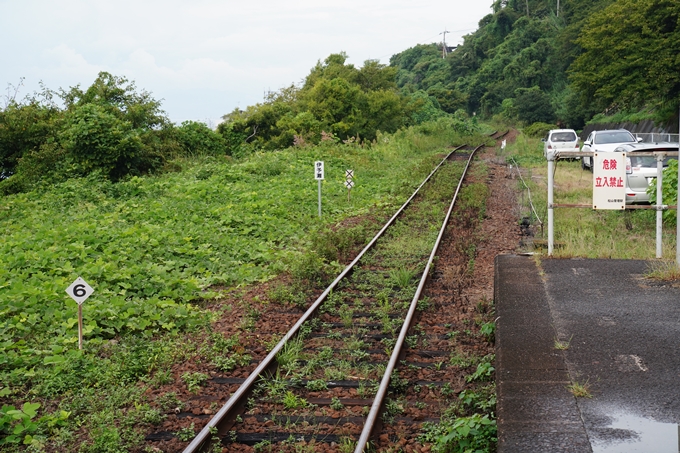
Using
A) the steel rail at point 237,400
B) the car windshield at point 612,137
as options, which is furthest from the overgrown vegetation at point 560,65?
the steel rail at point 237,400

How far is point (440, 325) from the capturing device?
755cm

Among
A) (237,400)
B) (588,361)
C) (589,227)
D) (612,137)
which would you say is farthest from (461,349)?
(612,137)

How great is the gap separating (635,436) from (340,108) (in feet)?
113

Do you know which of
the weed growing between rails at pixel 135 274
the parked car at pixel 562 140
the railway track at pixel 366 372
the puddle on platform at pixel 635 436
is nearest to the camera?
the puddle on platform at pixel 635 436

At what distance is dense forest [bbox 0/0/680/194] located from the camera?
69.7ft

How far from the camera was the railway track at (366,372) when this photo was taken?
496cm

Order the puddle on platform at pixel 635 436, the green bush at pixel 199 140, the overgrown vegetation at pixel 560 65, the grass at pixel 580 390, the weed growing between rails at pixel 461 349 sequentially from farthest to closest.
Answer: the overgrown vegetation at pixel 560 65 < the green bush at pixel 199 140 < the weed growing between rails at pixel 461 349 < the grass at pixel 580 390 < the puddle on platform at pixel 635 436

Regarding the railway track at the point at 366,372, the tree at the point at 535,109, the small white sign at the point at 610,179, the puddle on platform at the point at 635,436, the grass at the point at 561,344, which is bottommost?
the railway track at the point at 366,372

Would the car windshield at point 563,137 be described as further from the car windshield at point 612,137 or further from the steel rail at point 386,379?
the steel rail at point 386,379

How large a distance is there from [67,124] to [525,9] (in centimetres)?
8809

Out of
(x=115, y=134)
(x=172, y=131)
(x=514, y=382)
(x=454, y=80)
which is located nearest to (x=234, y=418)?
(x=514, y=382)

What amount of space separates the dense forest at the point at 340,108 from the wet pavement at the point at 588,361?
56.1ft

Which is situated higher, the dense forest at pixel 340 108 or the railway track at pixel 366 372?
the dense forest at pixel 340 108

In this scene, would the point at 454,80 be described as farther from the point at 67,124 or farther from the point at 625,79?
the point at 67,124
